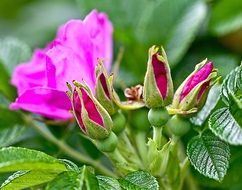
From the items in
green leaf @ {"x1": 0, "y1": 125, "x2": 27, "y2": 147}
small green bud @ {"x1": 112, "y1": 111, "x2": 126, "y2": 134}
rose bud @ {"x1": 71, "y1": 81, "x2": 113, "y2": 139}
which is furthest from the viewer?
green leaf @ {"x1": 0, "y1": 125, "x2": 27, "y2": 147}

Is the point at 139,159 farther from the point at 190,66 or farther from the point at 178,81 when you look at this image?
the point at 190,66

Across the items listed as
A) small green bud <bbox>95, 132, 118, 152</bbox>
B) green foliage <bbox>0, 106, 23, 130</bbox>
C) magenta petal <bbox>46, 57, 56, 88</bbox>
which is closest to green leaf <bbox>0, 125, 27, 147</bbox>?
green foliage <bbox>0, 106, 23, 130</bbox>

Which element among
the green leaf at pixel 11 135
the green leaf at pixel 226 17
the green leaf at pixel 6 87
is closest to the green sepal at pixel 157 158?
the green leaf at pixel 11 135

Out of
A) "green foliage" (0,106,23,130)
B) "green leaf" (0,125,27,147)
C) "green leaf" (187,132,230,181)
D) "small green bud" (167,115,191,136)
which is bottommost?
"green leaf" (0,125,27,147)

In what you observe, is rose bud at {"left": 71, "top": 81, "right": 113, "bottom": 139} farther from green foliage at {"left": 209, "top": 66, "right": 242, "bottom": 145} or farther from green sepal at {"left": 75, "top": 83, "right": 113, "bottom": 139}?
green foliage at {"left": 209, "top": 66, "right": 242, "bottom": 145}

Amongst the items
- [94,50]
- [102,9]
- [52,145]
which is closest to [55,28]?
[102,9]

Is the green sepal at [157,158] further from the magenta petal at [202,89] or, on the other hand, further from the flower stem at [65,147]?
the flower stem at [65,147]

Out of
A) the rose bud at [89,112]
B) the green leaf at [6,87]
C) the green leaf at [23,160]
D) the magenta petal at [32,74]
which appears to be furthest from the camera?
the green leaf at [6,87]
